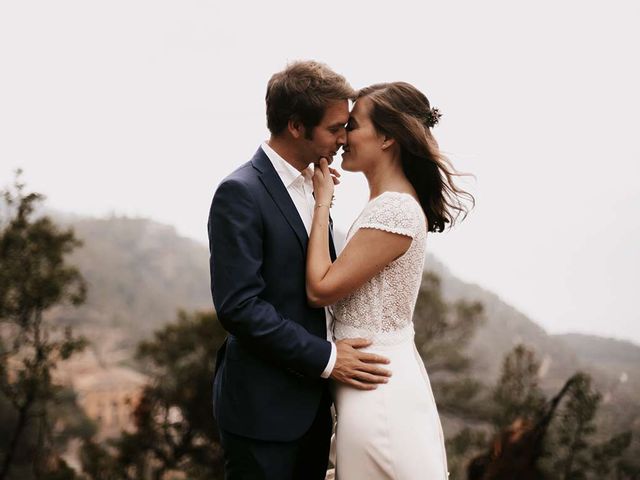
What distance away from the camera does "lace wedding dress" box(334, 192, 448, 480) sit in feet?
6.80

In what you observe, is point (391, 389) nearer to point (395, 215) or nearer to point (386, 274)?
point (386, 274)

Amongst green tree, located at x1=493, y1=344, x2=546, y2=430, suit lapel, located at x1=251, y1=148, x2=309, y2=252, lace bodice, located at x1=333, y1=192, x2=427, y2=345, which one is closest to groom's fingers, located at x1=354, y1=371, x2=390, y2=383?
lace bodice, located at x1=333, y1=192, x2=427, y2=345

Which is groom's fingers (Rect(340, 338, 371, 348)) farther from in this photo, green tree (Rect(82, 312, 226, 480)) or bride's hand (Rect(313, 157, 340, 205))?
green tree (Rect(82, 312, 226, 480))

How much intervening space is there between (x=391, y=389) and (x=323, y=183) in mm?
777

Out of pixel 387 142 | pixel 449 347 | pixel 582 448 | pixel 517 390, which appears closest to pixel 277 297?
pixel 387 142

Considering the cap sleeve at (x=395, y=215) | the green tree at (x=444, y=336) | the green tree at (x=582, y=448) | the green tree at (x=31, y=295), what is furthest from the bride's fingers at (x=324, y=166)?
the green tree at (x=444, y=336)

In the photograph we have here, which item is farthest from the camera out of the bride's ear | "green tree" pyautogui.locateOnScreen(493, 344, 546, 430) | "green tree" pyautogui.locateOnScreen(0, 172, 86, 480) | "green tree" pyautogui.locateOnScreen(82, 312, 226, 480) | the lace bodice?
"green tree" pyautogui.locateOnScreen(493, 344, 546, 430)

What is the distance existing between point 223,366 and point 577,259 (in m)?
23.2

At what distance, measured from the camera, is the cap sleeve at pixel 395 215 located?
82.1 inches

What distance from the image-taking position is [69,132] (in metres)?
46.1

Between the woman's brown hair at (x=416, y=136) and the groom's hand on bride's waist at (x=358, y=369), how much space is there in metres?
0.66

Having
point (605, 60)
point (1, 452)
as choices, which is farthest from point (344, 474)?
point (605, 60)

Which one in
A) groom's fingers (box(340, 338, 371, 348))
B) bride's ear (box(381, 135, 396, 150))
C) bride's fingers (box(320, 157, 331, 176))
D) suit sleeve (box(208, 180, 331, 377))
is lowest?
groom's fingers (box(340, 338, 371, 348))

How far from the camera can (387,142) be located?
2.27 m
